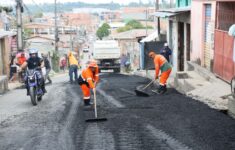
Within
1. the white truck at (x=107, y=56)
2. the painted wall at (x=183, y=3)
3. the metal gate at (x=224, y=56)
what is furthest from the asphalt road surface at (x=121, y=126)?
the white truck at (x=107, y=56)

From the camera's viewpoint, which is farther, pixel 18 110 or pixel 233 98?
pixel 18 110

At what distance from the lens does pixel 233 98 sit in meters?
10.3

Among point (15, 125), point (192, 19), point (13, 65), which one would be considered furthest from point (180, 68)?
point (15, 125)

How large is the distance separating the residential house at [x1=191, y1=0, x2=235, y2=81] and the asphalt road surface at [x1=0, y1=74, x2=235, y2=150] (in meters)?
3.06

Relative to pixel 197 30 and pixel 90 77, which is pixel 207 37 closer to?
pixel 197 30

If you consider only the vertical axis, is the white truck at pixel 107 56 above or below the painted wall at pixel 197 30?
below

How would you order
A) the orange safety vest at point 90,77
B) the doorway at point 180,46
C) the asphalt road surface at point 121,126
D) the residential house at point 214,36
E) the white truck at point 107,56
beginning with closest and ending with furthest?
the asphalt road surface at point 121,126
the orange safety vest at point 90,77
the residential house at point 214,36
the doorway at point 180,46
the white truck at point 107,56

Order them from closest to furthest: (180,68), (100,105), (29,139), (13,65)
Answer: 1. (29,139)
2. (100,105)
3. (13,65)
4. (180,68)

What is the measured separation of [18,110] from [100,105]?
210 centimetres

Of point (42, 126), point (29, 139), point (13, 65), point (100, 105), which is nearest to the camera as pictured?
point (29, 139)

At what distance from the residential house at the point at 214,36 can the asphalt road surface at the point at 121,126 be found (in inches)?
120

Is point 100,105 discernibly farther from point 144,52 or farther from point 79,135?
point 144,52

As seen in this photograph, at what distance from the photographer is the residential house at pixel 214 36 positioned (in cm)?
1526

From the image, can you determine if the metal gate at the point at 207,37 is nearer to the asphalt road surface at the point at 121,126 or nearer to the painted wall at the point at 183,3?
Answer: the asphalt road surface at the point at 121,126
